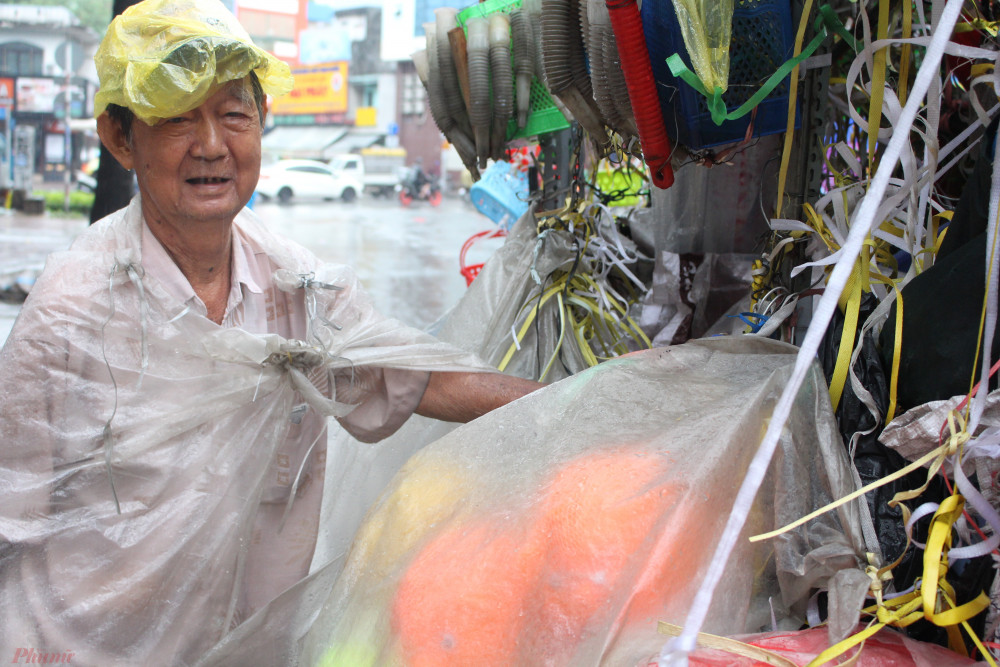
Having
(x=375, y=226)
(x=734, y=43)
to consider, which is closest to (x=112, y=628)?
(x=734, y=43)

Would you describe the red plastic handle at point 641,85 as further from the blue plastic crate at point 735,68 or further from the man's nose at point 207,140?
the man's nose at point 207,140

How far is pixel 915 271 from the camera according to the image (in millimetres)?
961

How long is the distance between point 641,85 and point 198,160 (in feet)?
2.52

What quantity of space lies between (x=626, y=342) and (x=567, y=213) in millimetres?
404

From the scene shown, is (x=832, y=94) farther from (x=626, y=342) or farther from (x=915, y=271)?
(x=626, y=342)

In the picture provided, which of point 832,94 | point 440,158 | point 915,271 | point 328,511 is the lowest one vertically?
point 328,511

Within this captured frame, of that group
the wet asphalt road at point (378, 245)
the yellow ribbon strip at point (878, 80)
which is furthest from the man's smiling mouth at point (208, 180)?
the wet asphalt road at point (378, 245)

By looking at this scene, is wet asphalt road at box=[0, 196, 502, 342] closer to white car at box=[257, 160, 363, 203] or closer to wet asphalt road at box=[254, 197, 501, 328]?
wet asphalt road at box=[254, 197, 501, 328]

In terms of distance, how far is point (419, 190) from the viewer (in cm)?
2562

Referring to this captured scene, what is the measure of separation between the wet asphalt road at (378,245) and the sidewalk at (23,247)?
1 centimetres

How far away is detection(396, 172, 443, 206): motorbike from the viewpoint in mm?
24944

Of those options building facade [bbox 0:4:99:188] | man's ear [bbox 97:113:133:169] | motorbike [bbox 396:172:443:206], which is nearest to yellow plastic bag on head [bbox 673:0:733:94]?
man's ear [bbox 97:113:133:169]

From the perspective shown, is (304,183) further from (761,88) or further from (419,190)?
(761,88)

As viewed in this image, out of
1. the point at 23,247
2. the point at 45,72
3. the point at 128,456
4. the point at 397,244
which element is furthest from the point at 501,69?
the point at 45,72
